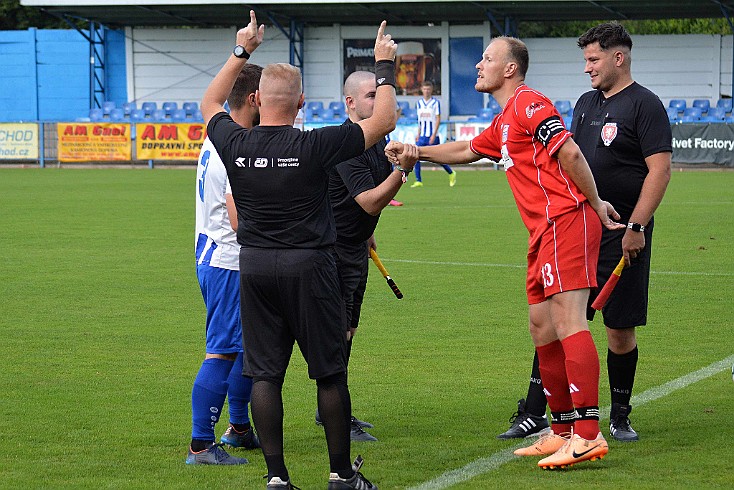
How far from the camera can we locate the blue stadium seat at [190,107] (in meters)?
42.2

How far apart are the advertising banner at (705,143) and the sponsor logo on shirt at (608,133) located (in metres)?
25.9

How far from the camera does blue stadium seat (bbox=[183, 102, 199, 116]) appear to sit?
42162 mm

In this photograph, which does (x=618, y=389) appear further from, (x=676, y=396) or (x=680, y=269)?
(x=680, y=269)

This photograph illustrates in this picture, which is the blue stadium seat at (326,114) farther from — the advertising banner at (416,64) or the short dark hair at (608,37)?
the short dark hair at (608,37)

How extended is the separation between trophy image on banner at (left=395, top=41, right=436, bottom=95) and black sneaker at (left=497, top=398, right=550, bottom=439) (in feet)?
122

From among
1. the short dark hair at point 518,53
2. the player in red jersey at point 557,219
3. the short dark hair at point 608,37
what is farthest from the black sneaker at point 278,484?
the short dark hair at point 608,37

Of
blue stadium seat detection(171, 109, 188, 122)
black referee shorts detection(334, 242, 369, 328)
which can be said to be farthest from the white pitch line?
blue stadium seat detection(171, 109, 188, 122)

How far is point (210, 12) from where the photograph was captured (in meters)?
42.3

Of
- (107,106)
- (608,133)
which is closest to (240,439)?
(608,133)

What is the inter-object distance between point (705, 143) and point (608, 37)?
26.5 metres

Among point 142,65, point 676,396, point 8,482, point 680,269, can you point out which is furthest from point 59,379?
point 142,65

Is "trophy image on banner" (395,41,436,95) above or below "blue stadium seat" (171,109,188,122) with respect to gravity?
above

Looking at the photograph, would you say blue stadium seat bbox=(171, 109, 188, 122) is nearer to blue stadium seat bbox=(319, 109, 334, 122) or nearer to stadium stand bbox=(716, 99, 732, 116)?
blue stadium seat bbox=(319, 109, 334, 122)

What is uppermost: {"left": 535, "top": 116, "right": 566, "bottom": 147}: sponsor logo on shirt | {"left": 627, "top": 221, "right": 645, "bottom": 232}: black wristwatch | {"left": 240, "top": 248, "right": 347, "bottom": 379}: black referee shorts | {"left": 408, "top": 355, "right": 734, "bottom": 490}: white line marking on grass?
{"left": 535, "top": 116, "right": 566, "bottom": 147}: sponsor logo on shirt
